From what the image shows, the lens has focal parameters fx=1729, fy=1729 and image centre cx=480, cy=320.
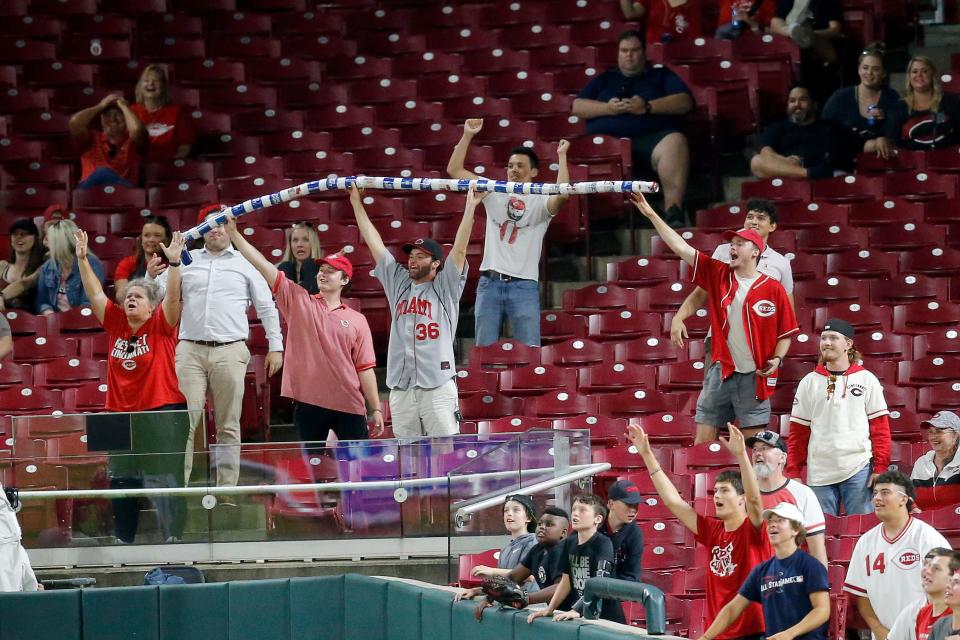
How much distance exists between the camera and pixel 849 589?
7.12 metres

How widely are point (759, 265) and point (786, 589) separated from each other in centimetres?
357

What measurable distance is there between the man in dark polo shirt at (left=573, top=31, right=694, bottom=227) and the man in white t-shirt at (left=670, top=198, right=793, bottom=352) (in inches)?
87.6

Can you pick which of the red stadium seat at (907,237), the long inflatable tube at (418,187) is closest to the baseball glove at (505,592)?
the long inflatable tube at (418,187)

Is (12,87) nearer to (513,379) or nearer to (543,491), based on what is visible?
(513,379)

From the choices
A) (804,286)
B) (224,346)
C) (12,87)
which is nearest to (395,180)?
(224,346)

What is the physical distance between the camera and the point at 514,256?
10391 millimetres

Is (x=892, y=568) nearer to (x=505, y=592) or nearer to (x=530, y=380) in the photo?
(x=505, y=592)

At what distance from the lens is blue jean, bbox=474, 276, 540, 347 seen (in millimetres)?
10445

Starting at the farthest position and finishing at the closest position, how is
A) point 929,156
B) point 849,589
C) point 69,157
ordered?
1. point 69,157
2. point 929,156
3. point 849,589

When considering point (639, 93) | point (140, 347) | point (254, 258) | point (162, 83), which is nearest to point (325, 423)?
point (254, 258)

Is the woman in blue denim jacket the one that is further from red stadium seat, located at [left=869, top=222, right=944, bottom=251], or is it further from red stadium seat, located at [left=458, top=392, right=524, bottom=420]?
red stadium seat, located at [left=869, top=222, right=944, bottom=251]

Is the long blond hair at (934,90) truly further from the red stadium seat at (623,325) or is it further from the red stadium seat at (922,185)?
the red stadium seat at (623,325)

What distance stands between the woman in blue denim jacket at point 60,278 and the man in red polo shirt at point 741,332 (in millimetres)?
4309

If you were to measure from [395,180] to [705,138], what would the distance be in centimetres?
371
